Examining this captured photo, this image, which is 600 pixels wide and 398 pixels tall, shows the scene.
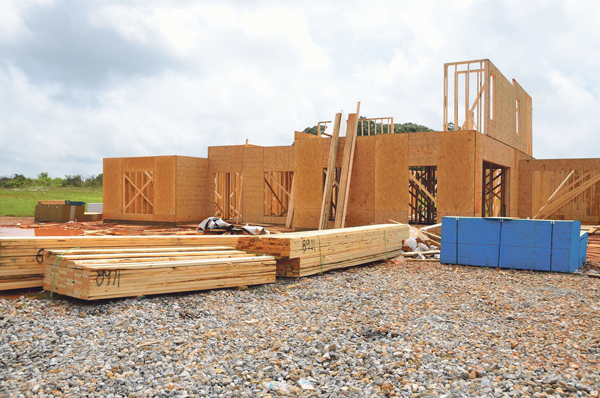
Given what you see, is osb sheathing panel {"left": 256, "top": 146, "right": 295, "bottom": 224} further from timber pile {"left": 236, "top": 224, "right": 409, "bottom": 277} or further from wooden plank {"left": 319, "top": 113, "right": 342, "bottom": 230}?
timber pile {"left": 236, "top": 224, "right": 409, "bottom": 277}

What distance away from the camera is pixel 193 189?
2114cm

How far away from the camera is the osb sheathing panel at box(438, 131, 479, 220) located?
46.3ft

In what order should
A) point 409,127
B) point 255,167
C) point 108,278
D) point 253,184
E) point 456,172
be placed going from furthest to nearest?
point 409,127 → point 253,184 → point 255,167 → point 456,172 → point 108,278

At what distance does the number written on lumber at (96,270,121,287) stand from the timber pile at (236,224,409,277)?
2655 mm

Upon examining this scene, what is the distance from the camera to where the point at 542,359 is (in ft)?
15.3

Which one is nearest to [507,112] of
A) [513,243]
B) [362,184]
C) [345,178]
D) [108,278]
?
[362,184]

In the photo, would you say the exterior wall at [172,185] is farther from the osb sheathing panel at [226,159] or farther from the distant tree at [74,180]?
the distant tree at [74,180]

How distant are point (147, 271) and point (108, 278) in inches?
21.0

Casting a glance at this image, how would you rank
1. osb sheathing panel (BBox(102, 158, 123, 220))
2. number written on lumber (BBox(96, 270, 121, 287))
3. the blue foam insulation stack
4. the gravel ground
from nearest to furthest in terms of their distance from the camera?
1. the gravel ground
2. number written on lumber (BBox(96, 270, 121, 287))
3. the blue foam insulation stack
4. osb sheathing panel (BBox(102, 158, 123, 220))

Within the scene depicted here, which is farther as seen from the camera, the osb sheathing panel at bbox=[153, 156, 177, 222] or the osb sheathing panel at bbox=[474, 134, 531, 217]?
the osb sheathing panel at bbox=[153, 156, 177, 222]

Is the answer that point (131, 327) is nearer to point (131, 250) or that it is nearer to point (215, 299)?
point (215, 299)

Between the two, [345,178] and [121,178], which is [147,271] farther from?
[121,178]

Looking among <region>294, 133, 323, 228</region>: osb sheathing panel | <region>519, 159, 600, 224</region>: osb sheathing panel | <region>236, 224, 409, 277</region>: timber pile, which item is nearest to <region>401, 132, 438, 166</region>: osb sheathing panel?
<region>294, 133, 323, 228</region>: osb sheathing panel

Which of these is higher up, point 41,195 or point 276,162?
point 276,162
